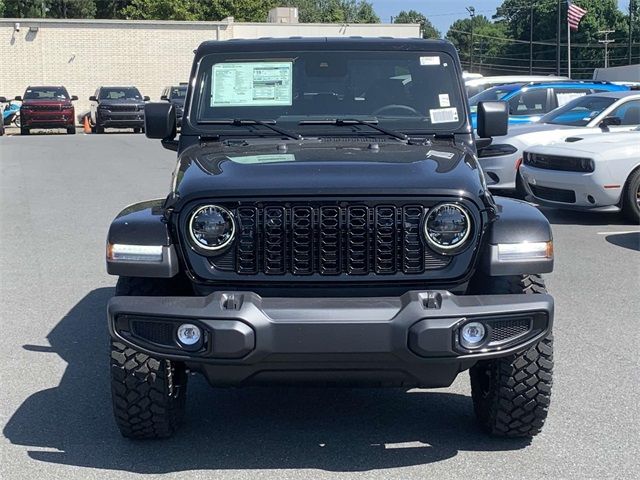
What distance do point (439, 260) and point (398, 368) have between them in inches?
20.9

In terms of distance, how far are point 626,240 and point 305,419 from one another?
668 centimetres

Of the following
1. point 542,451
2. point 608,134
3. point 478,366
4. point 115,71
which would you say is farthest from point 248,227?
point 115,71

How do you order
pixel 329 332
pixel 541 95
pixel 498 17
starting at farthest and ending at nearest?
pixel 498 17
pixel 541 95
pixel 329 332

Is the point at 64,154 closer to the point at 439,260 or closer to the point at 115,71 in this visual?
the point at 439,260

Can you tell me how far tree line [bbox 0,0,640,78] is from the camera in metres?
60.2

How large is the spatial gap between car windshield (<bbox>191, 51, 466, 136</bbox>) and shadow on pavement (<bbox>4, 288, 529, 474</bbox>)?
4.86 ft

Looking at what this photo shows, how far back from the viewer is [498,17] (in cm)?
12838

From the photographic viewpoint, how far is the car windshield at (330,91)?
560cm

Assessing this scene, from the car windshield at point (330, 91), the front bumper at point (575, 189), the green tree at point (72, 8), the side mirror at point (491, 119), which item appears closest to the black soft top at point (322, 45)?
the car windshield at point (330, 91)

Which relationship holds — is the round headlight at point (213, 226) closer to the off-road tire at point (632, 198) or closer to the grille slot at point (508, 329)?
the grille slot at point (508, 329)

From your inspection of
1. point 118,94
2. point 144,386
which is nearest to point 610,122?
point 144,386

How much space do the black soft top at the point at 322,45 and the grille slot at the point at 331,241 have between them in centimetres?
184

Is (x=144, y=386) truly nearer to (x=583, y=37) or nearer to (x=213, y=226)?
(x=213, y=226)

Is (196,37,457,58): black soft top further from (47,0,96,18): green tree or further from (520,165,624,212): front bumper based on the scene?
(47,0,96,18): green tree
